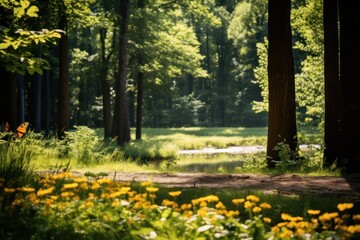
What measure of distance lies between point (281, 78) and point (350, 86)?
2.04 metres

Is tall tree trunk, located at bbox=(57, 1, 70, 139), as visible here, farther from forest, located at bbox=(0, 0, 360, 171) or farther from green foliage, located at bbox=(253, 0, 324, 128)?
green foliage, located at bbox=(253, 0, 324, 128)

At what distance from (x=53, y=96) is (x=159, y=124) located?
79.4 ft

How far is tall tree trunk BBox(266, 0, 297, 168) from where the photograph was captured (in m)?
11.1

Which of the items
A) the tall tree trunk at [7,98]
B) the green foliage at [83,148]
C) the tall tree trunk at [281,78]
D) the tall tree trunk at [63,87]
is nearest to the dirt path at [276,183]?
the tall tree trunk at [281,78]

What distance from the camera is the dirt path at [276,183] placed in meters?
6.86

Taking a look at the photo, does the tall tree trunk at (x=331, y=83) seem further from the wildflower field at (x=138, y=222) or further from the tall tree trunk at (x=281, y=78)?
the wildflower field at (x=138, y=222)

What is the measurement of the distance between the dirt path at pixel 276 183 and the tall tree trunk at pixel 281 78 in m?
2.52

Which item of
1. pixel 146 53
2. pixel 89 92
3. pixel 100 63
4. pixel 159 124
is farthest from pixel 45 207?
pixel 159 124

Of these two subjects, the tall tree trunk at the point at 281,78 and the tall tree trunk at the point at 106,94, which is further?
the tall tree trunk at the point at 106,94

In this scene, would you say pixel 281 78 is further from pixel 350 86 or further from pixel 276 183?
pixel 276 183

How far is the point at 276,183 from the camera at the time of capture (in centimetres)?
780

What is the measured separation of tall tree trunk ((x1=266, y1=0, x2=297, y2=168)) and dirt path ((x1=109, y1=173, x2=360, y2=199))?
2.52 m

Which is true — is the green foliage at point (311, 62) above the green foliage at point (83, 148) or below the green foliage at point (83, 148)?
above

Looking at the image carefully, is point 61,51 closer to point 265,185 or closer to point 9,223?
point 265,185
